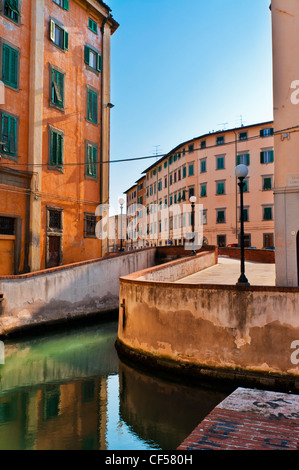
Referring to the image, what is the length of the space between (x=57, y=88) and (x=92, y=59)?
421 cm

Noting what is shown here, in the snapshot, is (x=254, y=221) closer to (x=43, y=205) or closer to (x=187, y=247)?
(x=187, y=247)

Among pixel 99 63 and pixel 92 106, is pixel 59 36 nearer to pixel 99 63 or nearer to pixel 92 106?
pixel 99 63

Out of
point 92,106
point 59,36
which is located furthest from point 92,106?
point 59,36

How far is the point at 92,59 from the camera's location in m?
21.8

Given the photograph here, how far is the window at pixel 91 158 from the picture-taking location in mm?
21094

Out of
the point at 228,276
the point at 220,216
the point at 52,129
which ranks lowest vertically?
the point at 228,276

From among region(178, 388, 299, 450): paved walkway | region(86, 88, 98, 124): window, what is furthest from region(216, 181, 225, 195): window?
region(178, 388, 299, 450): paved walkway

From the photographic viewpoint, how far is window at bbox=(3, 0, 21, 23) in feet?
54.6

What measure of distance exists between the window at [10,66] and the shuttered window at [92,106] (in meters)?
4.94

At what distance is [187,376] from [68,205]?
1279 cm

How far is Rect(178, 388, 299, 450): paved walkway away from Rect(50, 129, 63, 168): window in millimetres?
15850

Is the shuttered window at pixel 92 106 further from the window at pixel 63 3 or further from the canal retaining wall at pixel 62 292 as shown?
the canal retaining wall at pixel 62 292

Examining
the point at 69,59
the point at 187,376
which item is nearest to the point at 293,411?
the point at 187,376

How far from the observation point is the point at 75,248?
2022 cm
